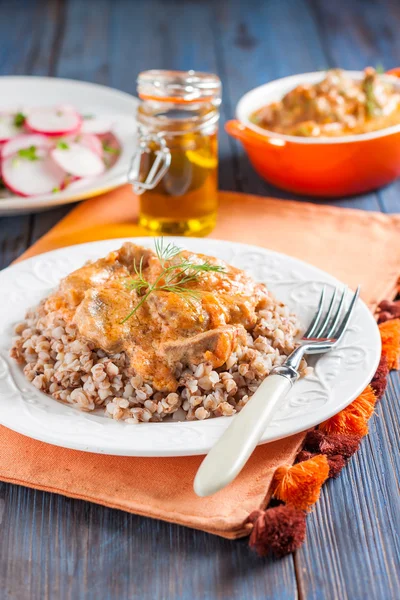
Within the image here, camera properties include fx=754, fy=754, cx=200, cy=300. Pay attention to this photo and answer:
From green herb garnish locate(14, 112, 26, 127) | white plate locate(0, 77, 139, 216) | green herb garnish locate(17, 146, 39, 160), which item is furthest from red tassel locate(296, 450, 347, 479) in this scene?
green herb garnish locate(14, 112, 26, 127)

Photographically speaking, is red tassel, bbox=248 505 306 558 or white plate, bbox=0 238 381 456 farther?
white plate, bbox=0 238 381 456

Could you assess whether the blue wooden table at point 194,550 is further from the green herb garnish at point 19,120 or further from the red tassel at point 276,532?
the green herb garnish at point 19,120

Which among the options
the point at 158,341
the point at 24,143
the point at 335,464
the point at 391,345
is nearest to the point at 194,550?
the point at 335,464

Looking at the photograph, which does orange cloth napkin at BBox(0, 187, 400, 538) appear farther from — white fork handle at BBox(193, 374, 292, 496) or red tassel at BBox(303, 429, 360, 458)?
white fork handle at BBox(193, 374, 292, 496)

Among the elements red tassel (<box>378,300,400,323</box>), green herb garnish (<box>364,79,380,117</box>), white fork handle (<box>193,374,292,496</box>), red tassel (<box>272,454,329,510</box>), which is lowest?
red tassel (<box>378,300,400,323</box>)

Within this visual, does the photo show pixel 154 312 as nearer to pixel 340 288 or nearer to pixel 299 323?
pixel 299 323

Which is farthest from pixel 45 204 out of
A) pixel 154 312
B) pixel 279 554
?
pixel 279 554

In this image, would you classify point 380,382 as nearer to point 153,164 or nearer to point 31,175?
point 153,164
